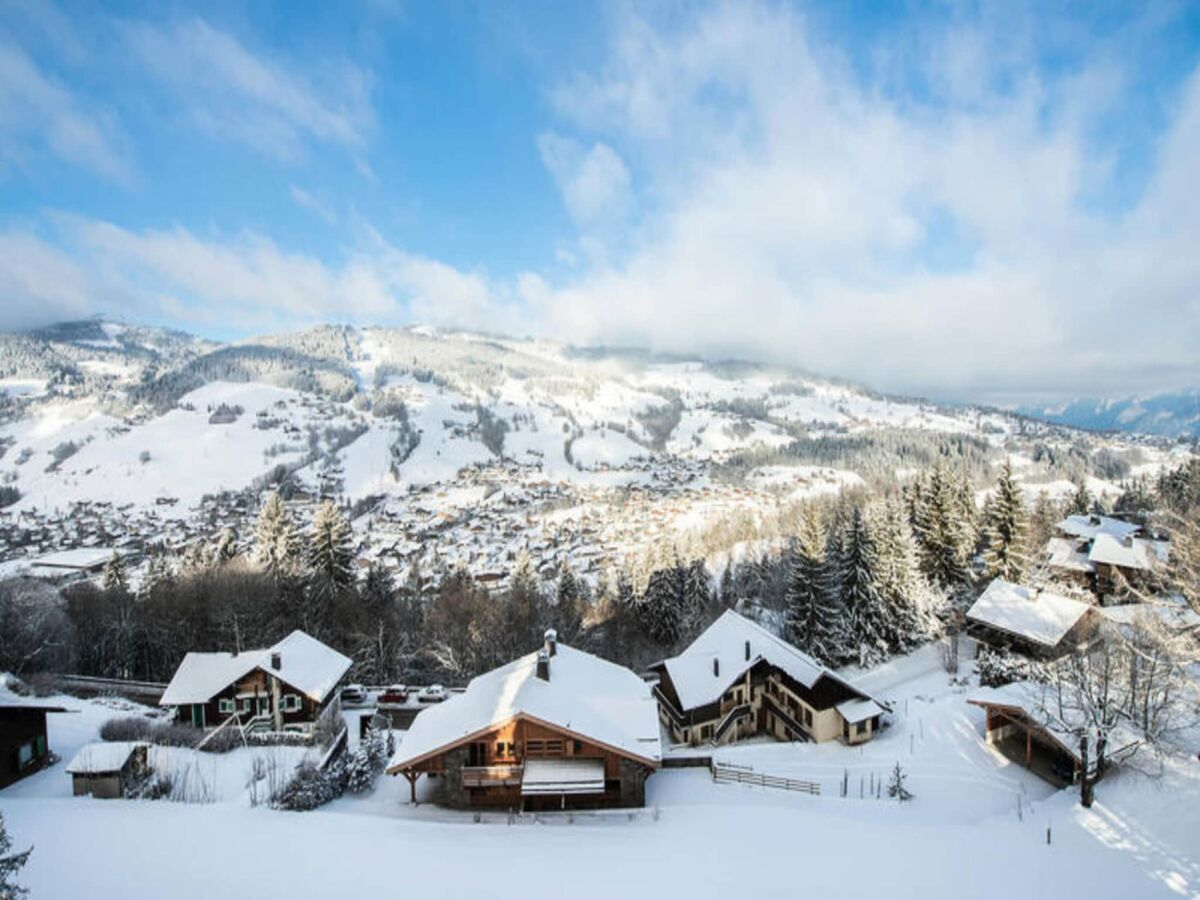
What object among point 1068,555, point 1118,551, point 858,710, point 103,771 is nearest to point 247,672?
point 103,771

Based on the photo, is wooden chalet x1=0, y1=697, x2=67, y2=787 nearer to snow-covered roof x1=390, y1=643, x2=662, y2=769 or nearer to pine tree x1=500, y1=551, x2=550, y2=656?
snow-covered roof x1=390, y1=643, x2=662, y2=769

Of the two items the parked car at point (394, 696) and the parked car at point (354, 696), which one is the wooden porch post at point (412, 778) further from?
the parked car at point (354, 696)

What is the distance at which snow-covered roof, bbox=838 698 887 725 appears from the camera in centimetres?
2545

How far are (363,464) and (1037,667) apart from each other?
547ft

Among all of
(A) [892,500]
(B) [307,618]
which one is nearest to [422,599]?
(B) [307,618]

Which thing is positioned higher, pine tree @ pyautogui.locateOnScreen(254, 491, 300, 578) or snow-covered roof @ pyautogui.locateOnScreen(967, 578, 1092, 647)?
pine tree @ pyautogui.locateOnScreen(254, 491, 300, 578)

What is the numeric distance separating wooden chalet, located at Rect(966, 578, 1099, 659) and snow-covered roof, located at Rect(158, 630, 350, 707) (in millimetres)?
35764

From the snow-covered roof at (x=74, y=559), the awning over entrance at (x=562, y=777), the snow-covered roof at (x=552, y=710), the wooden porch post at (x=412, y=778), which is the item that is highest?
the snow-covered roof at (x=74, y=559)

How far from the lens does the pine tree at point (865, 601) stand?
36.4m

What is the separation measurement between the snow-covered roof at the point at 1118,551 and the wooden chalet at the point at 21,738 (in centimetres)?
5716

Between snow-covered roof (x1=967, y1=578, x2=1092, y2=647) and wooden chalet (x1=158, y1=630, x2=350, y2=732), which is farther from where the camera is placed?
snow-covered roof (x1=967, y1=578, x2=1092, y2=647)

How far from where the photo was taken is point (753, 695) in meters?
29.8

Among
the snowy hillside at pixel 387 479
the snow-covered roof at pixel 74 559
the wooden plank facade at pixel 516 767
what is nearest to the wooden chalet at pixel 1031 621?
the wooden plank facade at pixel 516 767

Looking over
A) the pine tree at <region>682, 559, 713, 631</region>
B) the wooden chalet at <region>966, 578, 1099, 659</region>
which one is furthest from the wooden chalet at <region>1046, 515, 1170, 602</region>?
the pine tree at <region>682, 559, 713, 631</region>
